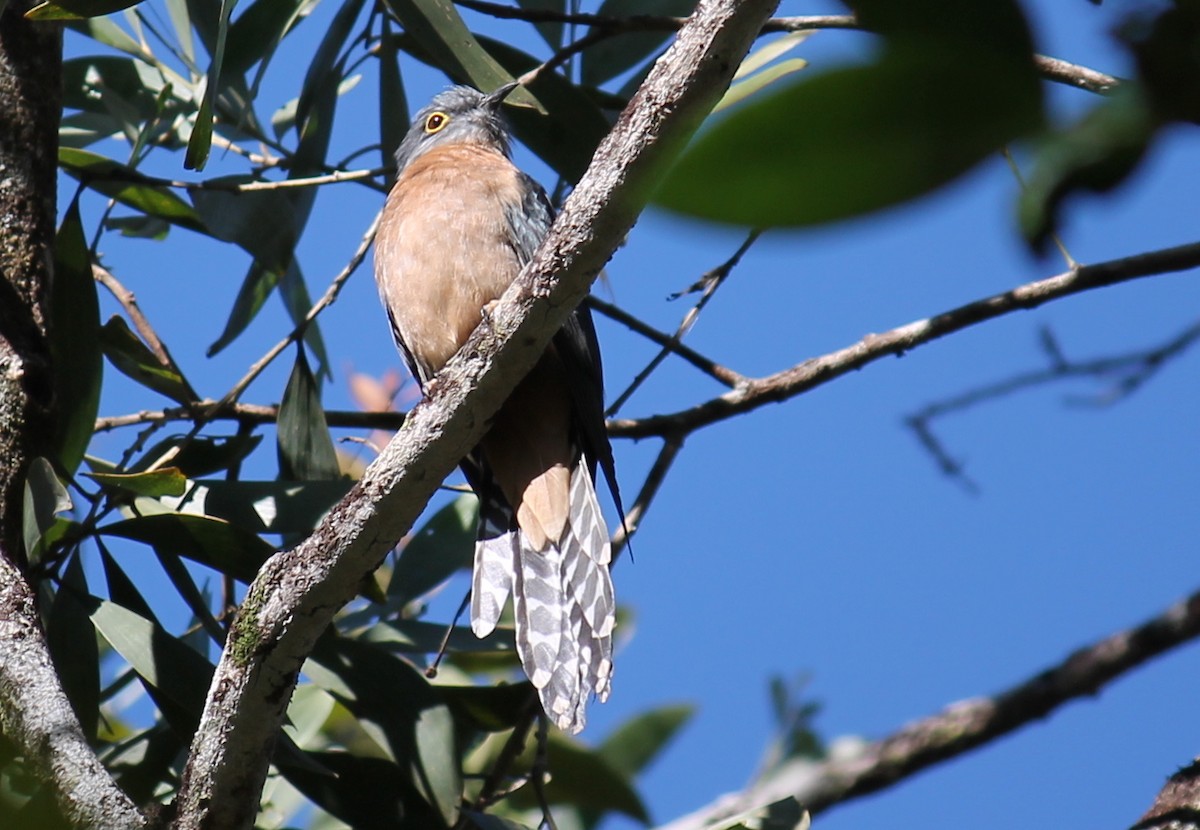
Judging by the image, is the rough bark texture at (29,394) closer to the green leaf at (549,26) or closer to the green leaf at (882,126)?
the green leaf at (549,26)

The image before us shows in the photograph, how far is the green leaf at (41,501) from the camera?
3.10 m

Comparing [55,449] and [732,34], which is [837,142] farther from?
[55,449]

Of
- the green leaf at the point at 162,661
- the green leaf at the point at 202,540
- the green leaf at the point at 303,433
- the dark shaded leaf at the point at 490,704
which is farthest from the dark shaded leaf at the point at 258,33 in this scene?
the dark shaded leaf at the point at 490,704

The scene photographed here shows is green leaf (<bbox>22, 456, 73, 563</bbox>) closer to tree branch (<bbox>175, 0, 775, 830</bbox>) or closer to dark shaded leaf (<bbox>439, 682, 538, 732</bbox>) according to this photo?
tree branch (<bbox>175, 0, 775, 830</bbox>)

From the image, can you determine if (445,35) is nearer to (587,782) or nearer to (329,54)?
(329,54)

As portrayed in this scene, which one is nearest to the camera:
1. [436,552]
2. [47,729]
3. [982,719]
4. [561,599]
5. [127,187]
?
[982,719]

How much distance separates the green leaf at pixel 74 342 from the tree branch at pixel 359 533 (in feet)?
4.26

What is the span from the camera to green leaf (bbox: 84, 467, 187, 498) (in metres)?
3.10

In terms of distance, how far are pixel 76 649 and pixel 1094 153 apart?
3.65 meters

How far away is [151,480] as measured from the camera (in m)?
3.14

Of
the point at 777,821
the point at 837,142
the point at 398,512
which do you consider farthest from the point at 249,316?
the point at 837,142

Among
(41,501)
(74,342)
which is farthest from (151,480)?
(74,342)

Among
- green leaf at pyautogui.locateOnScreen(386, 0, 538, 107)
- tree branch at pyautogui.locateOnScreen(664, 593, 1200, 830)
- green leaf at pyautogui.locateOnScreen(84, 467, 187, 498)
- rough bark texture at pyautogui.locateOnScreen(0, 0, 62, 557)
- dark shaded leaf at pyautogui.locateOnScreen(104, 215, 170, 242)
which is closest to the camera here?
tree branch at pyautogui.locateOnScreen(664, 593, 1200, 830)

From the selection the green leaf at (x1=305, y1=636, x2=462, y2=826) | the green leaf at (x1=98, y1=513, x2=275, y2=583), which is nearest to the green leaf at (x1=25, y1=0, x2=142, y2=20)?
the green leaf at (x1=98, y1=513, x2=275, y2=583)
